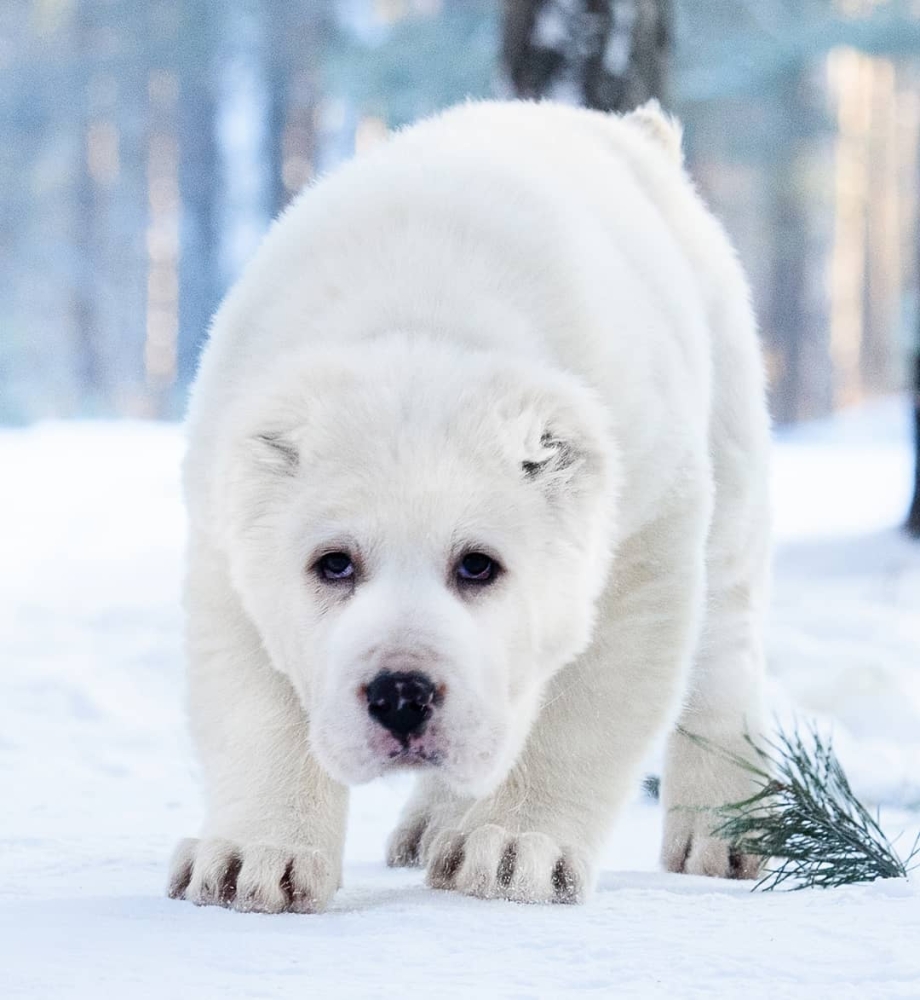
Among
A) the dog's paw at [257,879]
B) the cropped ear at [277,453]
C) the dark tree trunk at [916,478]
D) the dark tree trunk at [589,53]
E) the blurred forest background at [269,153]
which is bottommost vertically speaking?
the dog's paw at [257,879]

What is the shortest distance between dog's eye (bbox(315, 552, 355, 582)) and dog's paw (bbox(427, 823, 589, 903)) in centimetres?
69

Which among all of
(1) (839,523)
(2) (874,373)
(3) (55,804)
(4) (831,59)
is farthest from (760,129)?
(3) (55,804)

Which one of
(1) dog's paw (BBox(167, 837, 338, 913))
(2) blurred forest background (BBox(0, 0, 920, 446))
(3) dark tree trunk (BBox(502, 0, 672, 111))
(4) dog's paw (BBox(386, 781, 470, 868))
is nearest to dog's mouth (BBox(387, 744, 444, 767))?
(1) dog's paw (BBox(167, 837, 338, 913))

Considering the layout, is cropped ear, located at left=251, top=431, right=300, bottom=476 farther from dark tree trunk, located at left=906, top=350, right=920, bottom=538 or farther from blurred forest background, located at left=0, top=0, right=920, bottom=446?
blurred forest background, located at left=0, top=0, right=920, bottom=446

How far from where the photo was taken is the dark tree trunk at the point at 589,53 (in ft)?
27.5

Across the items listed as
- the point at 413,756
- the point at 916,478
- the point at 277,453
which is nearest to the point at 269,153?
the point at 916,478

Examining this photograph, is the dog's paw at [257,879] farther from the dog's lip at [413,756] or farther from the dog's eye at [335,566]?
the dog's eye at [335,566]

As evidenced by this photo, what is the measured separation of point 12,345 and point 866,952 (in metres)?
27.6

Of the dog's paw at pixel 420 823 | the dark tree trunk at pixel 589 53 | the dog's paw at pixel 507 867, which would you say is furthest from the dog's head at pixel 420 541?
the dark tree trunk at pixel 589 53

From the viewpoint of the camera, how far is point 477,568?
344cm

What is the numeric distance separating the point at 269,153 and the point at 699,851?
27809 mm

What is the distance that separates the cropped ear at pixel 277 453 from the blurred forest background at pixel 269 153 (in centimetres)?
2168

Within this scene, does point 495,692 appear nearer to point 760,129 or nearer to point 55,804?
point 55,804

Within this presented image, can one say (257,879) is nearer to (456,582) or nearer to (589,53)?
(456,582)
